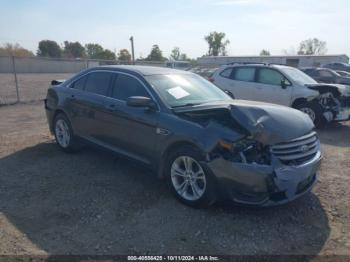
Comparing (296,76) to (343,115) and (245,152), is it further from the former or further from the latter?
(245,152)

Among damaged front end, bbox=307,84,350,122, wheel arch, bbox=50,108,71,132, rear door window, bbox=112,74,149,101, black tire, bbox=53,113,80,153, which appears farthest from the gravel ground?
damaged front end, bbox=307,84,350,122

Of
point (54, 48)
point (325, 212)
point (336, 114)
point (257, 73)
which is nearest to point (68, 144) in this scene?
point (325, 212)

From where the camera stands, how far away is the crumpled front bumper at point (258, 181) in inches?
140

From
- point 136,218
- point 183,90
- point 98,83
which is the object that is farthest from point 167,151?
point 98,83

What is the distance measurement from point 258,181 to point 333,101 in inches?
253

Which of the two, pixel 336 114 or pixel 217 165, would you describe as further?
pixel 336 114

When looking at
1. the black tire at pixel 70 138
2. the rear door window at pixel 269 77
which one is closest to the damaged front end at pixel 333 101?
the rear door window at pixel 269 77

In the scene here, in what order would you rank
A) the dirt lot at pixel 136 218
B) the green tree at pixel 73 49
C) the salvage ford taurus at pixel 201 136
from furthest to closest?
1. the green tree at pixel 73 49
2. the salvage ford taurus at pixel 201 136
3. the dirt lot at pixel 136 218

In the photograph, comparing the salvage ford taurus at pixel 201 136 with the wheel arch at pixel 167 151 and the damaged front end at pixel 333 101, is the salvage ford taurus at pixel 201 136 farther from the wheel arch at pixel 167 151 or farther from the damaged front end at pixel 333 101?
the damaged front end at pixel 333 101

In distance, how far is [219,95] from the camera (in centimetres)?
520

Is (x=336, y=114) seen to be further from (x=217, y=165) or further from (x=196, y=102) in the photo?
(x=217, y=165)

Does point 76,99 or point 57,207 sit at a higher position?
point 76,99

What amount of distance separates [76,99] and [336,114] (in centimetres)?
665

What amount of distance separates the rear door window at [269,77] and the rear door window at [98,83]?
5.61 m
